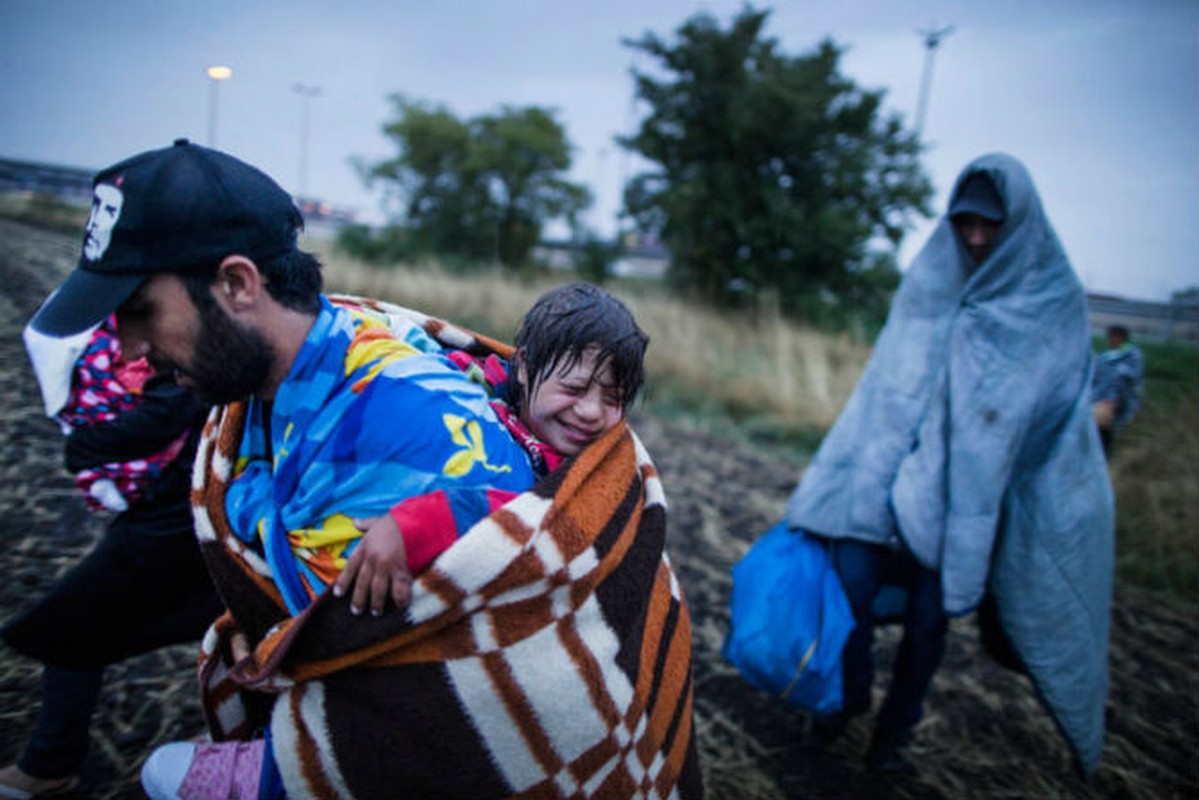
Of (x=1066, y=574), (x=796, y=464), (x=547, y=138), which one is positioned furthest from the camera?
(x=547, y=138)

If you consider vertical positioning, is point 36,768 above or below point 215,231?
below

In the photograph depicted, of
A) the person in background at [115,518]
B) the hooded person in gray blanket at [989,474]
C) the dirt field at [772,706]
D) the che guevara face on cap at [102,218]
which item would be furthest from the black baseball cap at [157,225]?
the hooded person in gray blanket at [989,474]

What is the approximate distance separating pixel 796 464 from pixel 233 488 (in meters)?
6.41

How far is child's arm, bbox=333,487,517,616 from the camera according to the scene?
1.11 m

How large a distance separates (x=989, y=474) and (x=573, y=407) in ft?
5.89

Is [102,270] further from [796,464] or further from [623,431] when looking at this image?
[796,464]

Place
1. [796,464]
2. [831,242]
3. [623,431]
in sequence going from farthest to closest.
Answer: [831,242]
[796,464]
[623,431]

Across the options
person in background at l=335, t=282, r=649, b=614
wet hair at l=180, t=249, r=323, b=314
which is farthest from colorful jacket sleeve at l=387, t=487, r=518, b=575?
wet hair at l=180, t=249, r=323, b=314

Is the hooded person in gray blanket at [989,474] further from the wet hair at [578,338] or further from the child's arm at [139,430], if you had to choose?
the child's arm at [139,430]

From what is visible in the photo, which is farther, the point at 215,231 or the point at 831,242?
the point at 831,242

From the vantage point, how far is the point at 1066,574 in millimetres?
2621

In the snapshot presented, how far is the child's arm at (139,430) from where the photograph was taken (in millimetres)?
1956

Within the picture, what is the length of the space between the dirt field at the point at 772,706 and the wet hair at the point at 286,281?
51.7 inches

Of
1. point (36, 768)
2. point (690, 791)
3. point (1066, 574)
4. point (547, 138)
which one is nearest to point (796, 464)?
point (1066, 574)
